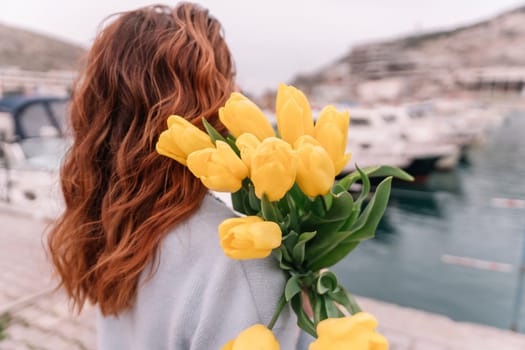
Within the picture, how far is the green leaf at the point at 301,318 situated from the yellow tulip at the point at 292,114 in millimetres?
294

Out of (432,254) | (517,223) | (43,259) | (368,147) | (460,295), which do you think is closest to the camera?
(43,259)

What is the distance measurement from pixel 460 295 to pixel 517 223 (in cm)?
478

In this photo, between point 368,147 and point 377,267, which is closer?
point 377,267

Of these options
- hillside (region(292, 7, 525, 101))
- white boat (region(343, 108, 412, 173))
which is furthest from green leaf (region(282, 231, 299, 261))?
hillside (region(292, 7, 525, 101))

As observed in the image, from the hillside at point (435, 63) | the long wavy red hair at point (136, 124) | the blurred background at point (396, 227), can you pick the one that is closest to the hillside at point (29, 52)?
the blurred background at point (396, 227)

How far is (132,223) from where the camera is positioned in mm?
881

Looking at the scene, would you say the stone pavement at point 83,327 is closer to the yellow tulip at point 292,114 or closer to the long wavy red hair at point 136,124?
the long wavy red hair at point 136,124

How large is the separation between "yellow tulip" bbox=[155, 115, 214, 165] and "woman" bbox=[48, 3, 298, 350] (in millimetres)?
185

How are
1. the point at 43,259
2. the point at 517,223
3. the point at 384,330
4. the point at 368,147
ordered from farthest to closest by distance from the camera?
the point at 368,147
the point at 517,223
the point at 43,259
the point at 384,330

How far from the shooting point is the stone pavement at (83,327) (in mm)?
2365

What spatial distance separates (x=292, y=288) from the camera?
682mm

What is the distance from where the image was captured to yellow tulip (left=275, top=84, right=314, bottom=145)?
58 cm

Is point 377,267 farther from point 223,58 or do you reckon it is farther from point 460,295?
point 223,58

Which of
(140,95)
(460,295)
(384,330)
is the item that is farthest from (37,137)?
(460,295)
